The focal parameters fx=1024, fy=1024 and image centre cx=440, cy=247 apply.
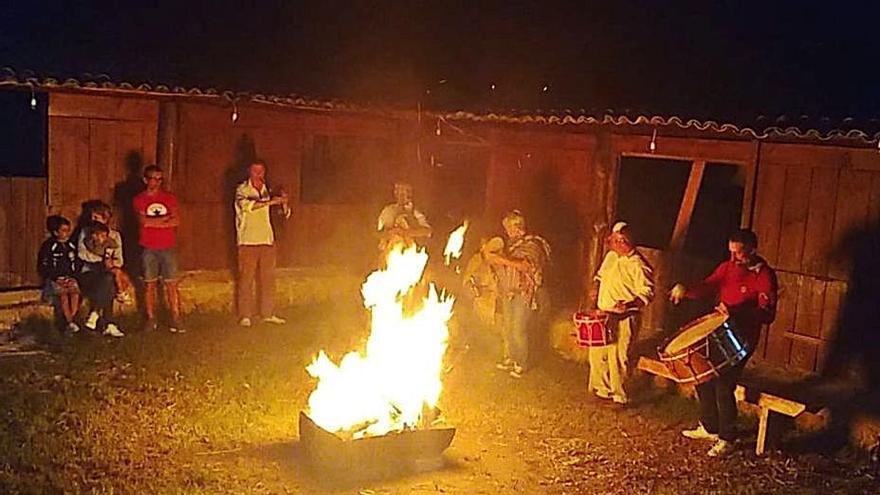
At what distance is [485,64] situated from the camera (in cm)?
1427

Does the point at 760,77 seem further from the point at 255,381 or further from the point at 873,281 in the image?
the point at 255,381

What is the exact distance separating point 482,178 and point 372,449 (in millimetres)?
8248

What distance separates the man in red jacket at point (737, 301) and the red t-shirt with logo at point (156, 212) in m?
6.01

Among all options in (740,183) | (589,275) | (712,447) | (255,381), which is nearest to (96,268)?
(255,381)

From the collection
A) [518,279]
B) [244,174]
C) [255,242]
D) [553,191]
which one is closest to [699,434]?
[518,279]

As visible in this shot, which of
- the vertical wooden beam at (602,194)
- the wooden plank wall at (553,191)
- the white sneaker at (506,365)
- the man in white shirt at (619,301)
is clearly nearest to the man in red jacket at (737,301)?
the man in white shirt at (619,301)

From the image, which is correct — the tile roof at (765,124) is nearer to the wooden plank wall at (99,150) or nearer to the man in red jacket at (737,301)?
the man in red jacket at (737,301)

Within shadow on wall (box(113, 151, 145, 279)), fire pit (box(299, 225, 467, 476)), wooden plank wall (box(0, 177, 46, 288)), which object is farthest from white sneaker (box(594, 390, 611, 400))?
wooden plank wall (box(0, 177, 46, 288))

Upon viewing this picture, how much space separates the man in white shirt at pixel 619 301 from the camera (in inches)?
377

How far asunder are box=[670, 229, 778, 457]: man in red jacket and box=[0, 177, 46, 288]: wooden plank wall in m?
7.47

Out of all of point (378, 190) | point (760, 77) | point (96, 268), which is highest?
point (760, 77)

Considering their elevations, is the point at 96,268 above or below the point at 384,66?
below

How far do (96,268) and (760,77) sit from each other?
24.9 ft

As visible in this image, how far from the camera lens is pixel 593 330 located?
9.74 meters
